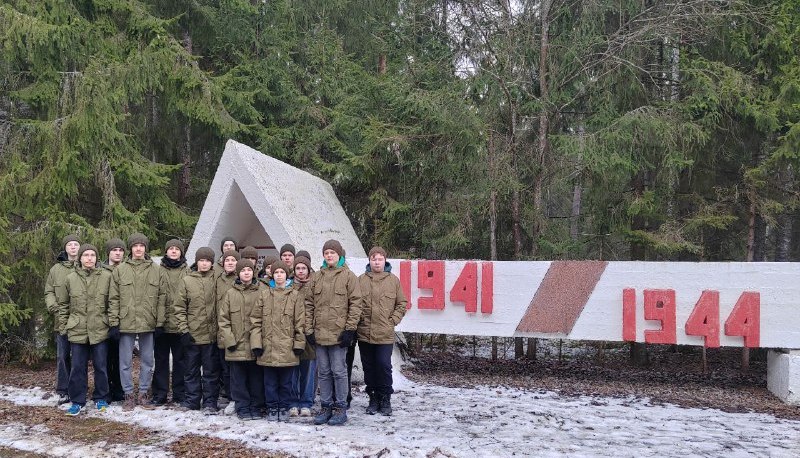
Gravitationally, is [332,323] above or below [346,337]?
above

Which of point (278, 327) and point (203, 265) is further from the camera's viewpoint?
point (203, 265)

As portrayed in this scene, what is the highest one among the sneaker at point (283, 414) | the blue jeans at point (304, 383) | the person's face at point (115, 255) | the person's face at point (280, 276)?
the person's face at point (115, 255)

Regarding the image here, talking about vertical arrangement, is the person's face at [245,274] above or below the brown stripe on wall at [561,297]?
above

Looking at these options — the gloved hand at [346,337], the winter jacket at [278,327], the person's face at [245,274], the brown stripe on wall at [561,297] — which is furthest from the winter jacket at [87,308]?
the brown stripe on wall at [561,297]

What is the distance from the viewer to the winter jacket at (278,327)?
5730mm

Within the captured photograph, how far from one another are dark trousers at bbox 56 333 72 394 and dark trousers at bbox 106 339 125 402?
1.47ft

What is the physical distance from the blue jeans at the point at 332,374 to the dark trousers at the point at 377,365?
32cm

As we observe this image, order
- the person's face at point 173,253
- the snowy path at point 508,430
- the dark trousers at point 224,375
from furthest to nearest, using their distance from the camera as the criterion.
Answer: the person's face at point 173,253, the dark trousers at point 224,375, the snowy path at point 508,430

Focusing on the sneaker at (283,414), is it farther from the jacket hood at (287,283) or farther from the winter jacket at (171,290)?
the winter jacket at (171,290)

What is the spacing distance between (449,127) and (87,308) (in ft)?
21.6

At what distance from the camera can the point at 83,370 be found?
6156 millimetres

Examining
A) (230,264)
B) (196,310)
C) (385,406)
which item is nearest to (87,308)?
(196,310)

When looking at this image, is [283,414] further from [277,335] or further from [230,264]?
[230,264]

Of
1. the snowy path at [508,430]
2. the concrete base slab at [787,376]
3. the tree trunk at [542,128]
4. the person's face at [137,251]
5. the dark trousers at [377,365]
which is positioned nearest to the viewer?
the snowy path at [508,430]
